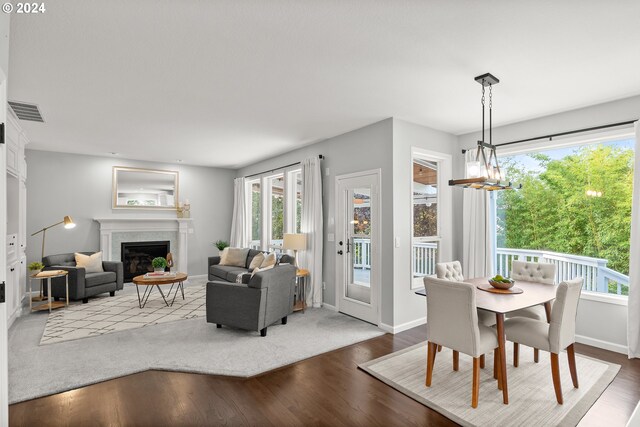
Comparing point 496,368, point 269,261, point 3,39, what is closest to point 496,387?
point 496,368

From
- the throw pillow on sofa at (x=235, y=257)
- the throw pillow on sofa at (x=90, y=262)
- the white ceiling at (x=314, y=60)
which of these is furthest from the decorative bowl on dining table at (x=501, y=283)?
the throw pillow on sofa at (x=90, y=262)

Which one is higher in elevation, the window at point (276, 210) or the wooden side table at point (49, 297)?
the window at point (276, 210)

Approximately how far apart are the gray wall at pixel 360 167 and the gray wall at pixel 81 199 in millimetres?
3224

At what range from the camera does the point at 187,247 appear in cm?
802

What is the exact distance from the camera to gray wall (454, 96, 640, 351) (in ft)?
12.0

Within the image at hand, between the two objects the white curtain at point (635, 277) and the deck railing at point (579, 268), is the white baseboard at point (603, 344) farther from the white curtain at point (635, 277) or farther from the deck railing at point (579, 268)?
the deck railing at point (579, 268)

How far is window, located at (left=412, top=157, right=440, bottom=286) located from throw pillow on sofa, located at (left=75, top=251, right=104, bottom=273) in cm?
562

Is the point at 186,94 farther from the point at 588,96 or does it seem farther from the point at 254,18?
the point at 588,96

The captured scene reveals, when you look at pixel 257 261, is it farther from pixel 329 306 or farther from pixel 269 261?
pixel 329 306

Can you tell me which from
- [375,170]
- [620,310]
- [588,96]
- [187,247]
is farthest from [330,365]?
[187,247]

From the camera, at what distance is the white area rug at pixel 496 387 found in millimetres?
2453

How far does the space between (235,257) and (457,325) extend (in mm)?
5069

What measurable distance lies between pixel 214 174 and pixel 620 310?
788cm

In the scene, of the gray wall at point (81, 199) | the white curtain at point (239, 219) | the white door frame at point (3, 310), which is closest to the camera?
the white door frame at point (3, 310)
